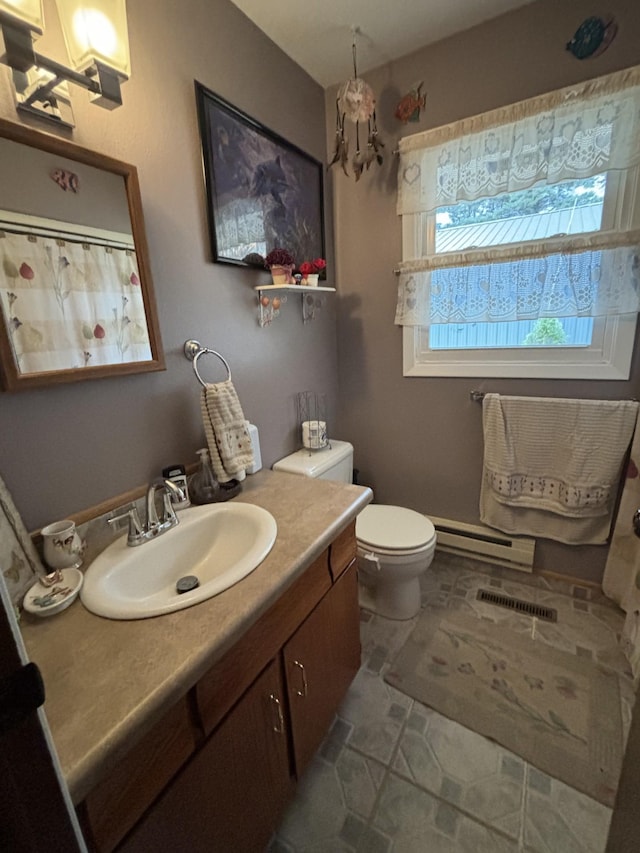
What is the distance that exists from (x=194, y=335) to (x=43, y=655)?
0.96 m

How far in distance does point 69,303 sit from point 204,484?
64 cm

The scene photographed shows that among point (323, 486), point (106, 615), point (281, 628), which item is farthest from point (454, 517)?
point (106, 615)

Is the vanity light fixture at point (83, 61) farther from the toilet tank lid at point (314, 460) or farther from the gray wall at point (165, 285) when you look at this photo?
the toilet tank lid at point (314, 460)

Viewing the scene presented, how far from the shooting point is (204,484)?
1.26 metres

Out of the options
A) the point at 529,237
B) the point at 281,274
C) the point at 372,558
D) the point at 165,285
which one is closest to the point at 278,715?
the point at 372,558

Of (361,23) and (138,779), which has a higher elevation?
(361,23)

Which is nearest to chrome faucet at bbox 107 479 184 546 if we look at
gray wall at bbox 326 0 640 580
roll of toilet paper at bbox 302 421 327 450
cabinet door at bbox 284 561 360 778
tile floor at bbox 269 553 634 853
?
cabinet door at bbox 284 561 360 778

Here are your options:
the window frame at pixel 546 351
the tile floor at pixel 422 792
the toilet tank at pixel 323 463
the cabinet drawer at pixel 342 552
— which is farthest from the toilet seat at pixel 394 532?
the window frame at pixel 546 351

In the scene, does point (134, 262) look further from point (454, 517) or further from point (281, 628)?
point (454, 517)

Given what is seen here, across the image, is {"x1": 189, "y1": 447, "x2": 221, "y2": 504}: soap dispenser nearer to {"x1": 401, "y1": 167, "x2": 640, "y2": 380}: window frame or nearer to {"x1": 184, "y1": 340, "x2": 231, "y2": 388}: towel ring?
{"x1": 184, "y1": 340, "x2": 231, "y2": 388}: towel ring

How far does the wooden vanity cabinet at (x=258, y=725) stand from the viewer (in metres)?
0.68

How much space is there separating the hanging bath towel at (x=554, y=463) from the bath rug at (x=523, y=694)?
1.80 ft

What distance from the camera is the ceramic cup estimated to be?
2.93ft

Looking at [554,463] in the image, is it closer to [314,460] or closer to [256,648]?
[314,460]
